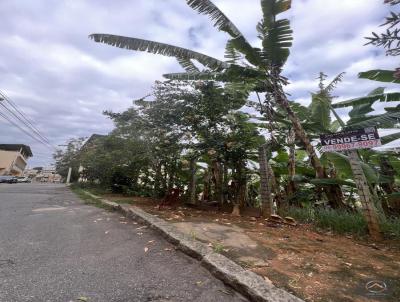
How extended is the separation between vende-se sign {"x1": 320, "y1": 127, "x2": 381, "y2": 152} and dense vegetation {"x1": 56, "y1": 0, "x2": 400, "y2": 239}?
1.17 ft

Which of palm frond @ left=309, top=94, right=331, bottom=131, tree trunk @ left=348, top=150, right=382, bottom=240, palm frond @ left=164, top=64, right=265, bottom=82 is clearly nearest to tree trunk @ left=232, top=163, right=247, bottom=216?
palm frond @ left=309, top=94, right=331, bottom=131

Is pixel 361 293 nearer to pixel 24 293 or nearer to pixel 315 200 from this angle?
pixel 24 293

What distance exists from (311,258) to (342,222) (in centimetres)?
218

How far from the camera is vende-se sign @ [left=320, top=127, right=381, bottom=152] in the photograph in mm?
4484

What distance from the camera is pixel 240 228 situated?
5367 mm

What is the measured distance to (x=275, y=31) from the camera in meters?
5.73

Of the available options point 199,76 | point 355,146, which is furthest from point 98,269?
point 199,76

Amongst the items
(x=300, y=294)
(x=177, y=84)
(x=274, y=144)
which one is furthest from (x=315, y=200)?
(x=300, y=294)

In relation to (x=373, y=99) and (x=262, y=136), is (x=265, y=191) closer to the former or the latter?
(x=262, y=136)

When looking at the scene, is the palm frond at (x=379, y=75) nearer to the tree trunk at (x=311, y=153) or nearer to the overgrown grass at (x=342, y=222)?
the tree trunk at (x=311, y=153)

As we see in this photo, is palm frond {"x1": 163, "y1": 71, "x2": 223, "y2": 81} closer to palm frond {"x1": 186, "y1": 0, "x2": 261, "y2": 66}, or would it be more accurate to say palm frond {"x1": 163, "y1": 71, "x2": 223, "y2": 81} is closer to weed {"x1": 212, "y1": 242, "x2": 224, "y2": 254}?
palm frond {"x1": 186, "y1": 0, "x2": 261, "y2": 66}

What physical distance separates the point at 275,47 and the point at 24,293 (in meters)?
5.90

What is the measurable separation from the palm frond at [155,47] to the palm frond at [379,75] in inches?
122

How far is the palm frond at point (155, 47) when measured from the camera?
6.04m
